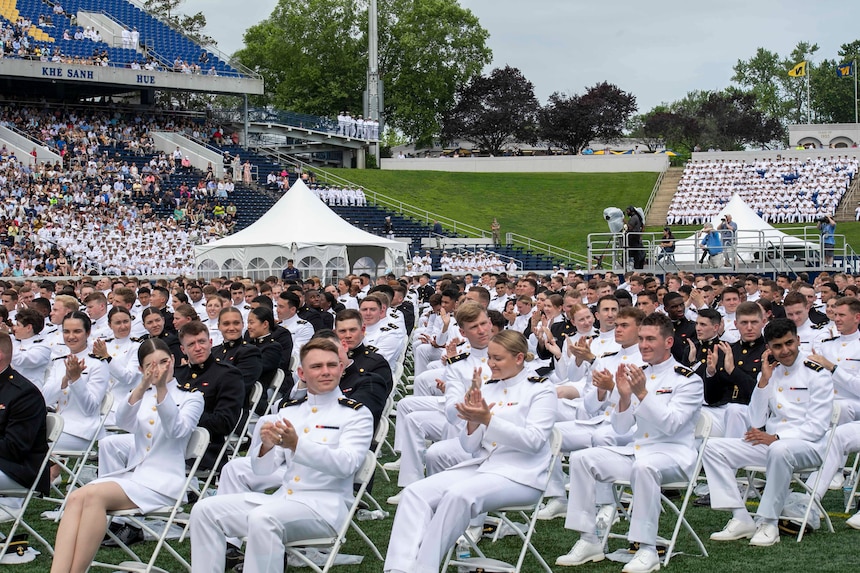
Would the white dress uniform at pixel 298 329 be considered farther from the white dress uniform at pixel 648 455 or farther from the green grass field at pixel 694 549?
the white dress uniform at pixel 648 455

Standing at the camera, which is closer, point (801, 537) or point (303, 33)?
point (801, 537)

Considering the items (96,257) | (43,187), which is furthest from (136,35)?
(96,257)

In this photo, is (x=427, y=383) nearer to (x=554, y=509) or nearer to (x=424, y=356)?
(x=424, y=356)

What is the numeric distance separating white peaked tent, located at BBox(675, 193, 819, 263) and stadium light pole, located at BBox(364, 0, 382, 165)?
25.0 m

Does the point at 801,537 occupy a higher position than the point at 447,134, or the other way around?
the point at 447,134

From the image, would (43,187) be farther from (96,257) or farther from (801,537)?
(801,537)

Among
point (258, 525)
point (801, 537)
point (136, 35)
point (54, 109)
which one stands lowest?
point (801, 537)

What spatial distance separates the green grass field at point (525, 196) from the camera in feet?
169

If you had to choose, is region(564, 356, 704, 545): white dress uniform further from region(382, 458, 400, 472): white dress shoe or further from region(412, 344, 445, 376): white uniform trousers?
region(412, 344, 445, 376): white uniform trousers

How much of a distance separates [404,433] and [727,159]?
173ft

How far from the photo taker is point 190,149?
45438 millimetres

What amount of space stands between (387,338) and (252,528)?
5.64m

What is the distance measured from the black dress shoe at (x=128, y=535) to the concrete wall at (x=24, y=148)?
112ft

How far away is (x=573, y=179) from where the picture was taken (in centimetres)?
5956
